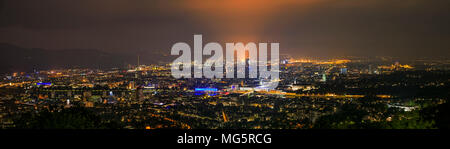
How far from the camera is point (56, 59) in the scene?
34875mm

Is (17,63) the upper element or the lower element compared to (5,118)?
upper

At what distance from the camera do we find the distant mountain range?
28.6 m

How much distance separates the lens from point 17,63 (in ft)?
94.6

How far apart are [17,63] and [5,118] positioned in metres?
22.4

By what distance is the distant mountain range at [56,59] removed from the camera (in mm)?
28603

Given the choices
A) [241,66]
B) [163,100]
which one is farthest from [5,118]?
[241,66]
